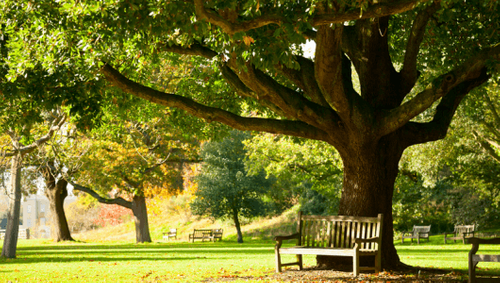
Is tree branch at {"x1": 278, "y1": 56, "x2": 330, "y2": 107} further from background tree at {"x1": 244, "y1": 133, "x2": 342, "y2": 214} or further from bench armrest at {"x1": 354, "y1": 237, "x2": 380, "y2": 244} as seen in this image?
background tree at {"x1": 244, "y1": 133, "x2": 342, "y2": 214}

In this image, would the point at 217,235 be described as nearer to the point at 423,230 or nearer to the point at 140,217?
the point at 140,217

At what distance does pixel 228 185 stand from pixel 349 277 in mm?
22372

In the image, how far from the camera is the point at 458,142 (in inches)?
928

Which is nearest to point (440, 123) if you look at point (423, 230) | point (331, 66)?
point (331, 66)

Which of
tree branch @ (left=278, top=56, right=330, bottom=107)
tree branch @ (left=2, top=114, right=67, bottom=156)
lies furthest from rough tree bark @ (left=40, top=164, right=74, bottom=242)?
tree branch @ (left=278, top=56, right=330, bottom=107)

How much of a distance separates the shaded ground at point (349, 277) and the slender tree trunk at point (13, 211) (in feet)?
36.4

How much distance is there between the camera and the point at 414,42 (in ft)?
35.9

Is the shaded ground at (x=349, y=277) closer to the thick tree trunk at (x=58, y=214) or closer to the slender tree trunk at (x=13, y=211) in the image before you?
the slender tree trunk at (x=13, y=211)

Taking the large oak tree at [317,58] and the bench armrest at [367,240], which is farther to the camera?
the bench armrest at [367,240]

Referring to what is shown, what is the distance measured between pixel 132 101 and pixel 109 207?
3848 cm

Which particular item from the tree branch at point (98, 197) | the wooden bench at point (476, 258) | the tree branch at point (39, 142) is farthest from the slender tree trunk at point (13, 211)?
the wooden bench at point (476, 258)

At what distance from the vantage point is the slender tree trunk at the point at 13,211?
18.6 m

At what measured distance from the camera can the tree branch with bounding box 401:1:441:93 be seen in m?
10.6

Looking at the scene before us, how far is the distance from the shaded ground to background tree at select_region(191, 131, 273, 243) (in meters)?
21.2
